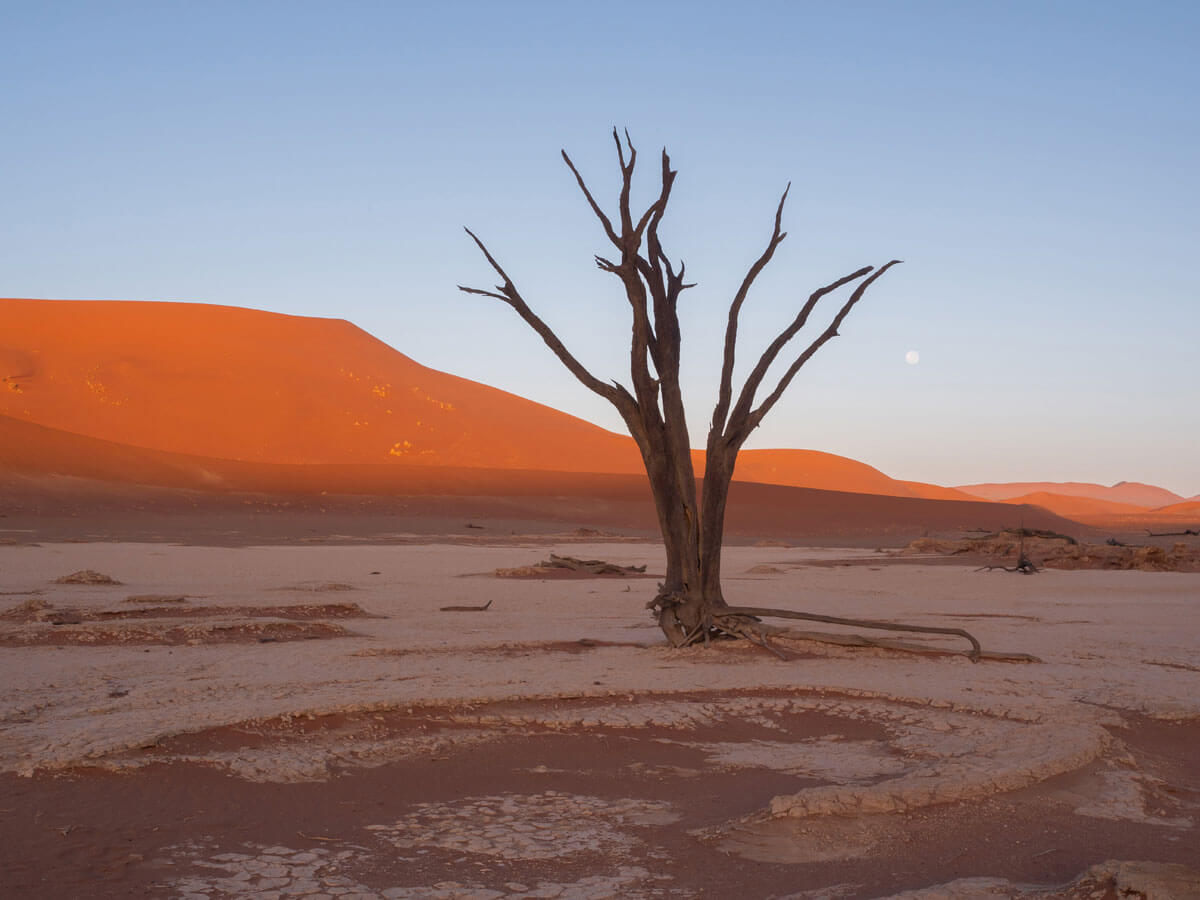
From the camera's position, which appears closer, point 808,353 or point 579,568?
point 808,353

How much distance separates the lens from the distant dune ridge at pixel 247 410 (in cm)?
5616

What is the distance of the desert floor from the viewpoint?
170 inches

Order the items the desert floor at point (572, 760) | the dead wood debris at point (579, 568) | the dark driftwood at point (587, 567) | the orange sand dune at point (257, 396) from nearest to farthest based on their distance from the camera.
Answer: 1. the desert floor at point (572, 760)
2. the dead wood debris at point (579, 568)
3. the dark driftwood at point (587, 567)
4. the orange sand dune at point (257, 396)

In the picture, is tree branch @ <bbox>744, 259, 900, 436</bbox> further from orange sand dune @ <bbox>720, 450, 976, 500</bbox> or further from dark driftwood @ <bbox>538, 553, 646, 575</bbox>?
orange sand dune @ <bbox>720, 450, 976, 500</bbox>

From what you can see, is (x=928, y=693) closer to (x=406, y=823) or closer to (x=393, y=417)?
(x=406, y=823)

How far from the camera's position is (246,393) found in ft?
265

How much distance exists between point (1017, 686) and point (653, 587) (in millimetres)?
10402

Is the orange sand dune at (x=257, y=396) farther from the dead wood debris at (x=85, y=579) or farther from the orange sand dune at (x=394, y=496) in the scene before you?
the dead wood debris at (x=85, y=579)

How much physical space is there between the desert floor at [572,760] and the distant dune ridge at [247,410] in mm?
42535

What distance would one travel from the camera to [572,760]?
6172mm

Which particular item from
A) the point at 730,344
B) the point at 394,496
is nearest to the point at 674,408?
the point at 730,344

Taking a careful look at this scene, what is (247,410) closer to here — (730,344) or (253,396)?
(253,396)

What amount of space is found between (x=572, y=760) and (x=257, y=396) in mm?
78962

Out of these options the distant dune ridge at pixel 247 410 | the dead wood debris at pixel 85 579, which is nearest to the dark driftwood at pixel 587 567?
the dead wood debris at pixel 85 579
